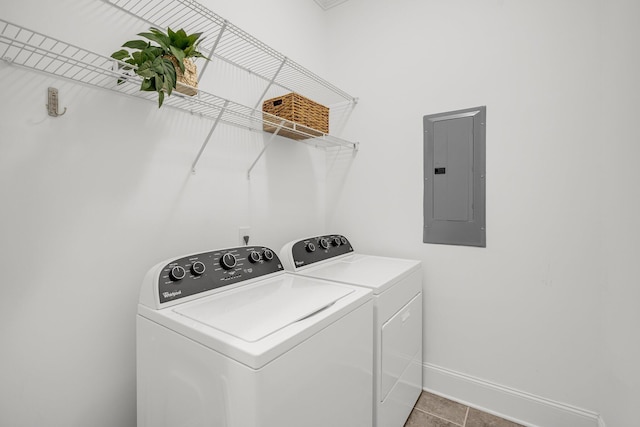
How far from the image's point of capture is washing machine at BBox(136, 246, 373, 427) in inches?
30.1

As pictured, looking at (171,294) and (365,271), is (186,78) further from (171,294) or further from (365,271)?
(365,271)

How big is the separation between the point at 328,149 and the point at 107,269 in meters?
1.74

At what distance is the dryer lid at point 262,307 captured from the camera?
872mm

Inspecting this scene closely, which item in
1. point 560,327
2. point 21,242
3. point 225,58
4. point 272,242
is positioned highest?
point 225,58

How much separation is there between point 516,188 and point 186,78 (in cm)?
178

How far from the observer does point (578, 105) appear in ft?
4.99

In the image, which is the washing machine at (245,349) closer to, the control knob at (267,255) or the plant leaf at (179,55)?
the control knob at (267,255)

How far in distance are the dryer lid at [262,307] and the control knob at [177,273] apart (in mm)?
120

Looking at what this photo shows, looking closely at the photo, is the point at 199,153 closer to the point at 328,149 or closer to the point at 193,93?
the point at 193,93

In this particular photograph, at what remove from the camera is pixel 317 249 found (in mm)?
1790

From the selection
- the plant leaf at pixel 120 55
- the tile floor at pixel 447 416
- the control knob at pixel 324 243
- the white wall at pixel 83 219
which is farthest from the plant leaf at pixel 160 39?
the tile floor at pixel 447 416

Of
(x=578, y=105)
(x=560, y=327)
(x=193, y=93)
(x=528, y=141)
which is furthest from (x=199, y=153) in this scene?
(x=560, y=327)

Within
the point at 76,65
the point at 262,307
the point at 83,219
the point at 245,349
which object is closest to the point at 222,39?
the point at 76,65

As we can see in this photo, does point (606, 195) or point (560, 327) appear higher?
Result: point (606, 195)
